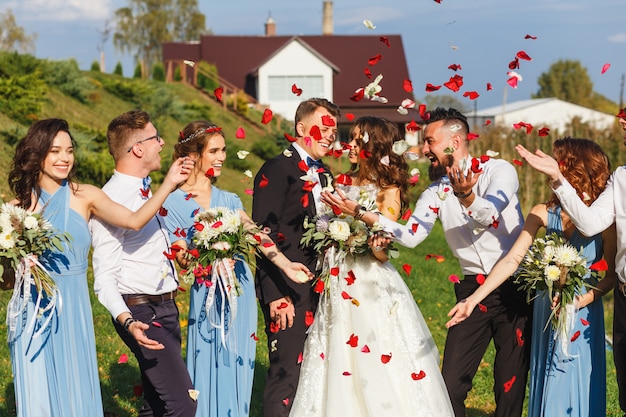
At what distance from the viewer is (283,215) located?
20.3ft

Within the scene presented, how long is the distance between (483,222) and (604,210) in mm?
820

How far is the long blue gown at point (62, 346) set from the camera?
4996 millimetres

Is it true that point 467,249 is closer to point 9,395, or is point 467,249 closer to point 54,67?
point 9,395

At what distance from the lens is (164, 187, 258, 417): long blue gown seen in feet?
21.7

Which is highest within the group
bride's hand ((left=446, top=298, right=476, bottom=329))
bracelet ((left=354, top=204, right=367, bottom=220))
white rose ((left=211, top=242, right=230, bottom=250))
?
bracelet ((left=354, top=204, right=367, bottom=220))

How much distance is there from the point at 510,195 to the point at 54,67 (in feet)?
73.3

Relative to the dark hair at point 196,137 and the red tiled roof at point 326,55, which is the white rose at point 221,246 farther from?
the red tiled roof at point 326,55

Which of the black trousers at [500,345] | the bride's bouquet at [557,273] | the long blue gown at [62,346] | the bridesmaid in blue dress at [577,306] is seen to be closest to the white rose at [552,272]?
the bride's bouquet at [557,273]

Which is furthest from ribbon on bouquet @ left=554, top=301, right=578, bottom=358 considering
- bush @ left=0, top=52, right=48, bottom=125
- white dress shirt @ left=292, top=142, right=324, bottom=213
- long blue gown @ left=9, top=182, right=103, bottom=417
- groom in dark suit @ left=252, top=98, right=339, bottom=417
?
bush @ left=0, top=52, right=48, bottom=125

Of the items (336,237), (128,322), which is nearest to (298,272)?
(336,237)

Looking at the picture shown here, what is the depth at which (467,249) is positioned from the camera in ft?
21.0

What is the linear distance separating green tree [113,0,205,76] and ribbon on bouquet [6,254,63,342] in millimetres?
71518

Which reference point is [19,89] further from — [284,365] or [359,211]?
[359,211]

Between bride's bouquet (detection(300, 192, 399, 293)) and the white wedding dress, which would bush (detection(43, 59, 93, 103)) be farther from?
the white wedding dress
